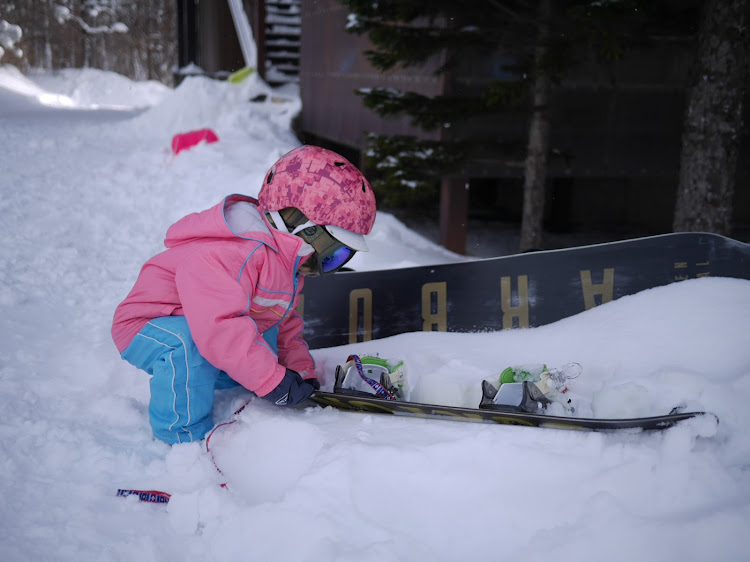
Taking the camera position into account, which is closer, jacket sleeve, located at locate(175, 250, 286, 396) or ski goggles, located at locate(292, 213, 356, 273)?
jacket sleeve, located at locate(175, 250, 286, 396)

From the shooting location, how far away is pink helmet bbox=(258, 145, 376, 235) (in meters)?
2.72

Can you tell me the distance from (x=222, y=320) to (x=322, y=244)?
558 millimetres

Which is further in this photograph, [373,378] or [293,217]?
[373,378]

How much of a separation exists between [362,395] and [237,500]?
74cm

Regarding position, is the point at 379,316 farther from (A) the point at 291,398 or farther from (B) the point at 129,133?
(B) the point at 129,133

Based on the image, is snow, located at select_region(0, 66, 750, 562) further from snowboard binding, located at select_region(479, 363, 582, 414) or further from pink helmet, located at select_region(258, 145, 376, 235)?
pink helmet, located at select_region(258, 145, 376, 235)

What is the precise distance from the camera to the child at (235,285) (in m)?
2.57

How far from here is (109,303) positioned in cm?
447

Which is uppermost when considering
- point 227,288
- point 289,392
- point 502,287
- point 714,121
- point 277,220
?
point 714,121

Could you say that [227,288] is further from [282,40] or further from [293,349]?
[282,40]

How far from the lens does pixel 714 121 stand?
4.95 meters

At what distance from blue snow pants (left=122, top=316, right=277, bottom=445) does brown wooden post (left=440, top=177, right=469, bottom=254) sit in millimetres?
4651

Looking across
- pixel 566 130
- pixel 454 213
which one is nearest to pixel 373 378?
pixel 454 213

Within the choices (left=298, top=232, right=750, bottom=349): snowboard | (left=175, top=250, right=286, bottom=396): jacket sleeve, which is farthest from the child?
(left=298, top=232, right=750, bottom=349): snowboard
